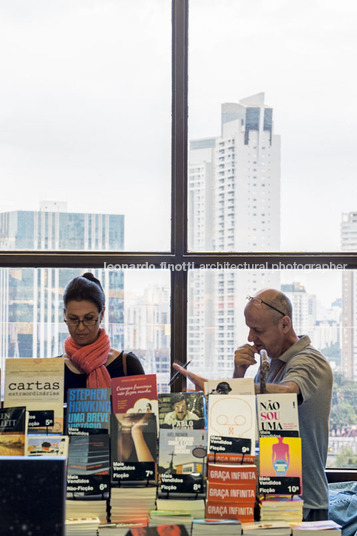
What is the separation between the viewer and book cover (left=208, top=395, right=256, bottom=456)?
7.09ft

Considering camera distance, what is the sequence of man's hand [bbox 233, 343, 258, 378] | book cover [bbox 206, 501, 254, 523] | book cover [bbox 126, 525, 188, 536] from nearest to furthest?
book cover [bbox 126, 525, 188, 536]
book cover [bbox 206, 501, 254, 523]
man's hand [bbox 233, 343, 258, 378]

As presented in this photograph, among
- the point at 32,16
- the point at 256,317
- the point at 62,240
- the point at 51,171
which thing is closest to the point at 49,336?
the point at 62,240

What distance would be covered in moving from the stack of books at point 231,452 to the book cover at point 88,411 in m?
0.37

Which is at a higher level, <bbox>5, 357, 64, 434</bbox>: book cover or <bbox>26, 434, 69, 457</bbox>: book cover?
<bbox>5, 357, 64, 434</bbox>: book cover

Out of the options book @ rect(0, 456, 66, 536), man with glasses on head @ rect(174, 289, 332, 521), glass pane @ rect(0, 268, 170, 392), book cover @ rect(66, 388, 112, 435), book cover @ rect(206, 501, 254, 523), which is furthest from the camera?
glass pane @ rect(0, 268, 170, 392)

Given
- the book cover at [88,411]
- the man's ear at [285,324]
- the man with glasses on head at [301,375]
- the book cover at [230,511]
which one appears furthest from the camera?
the man's ear at [285,324]

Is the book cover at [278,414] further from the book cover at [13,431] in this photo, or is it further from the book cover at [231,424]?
the book cover at [13,431]

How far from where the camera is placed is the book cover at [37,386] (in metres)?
2.24

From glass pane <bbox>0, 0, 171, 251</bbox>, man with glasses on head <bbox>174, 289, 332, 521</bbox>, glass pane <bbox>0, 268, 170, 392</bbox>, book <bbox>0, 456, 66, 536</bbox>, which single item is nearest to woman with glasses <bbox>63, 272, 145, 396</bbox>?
man with glasses on head <bbox>174, 289, 332, 521</bbox>

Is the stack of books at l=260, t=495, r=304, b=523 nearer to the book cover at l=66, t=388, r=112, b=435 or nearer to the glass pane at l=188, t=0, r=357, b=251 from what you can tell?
the book cover at l=66, t=388, r=112, b=435

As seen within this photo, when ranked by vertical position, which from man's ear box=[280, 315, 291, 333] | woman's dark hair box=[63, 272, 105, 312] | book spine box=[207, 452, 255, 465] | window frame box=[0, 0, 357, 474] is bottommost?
book spine box=[207, 452, 255, 465]

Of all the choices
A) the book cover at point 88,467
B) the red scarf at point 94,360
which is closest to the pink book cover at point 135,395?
the book cover at point 88,467

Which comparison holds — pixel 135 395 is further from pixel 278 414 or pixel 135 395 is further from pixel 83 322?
pixel 83 322

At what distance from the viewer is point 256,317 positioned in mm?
3066
